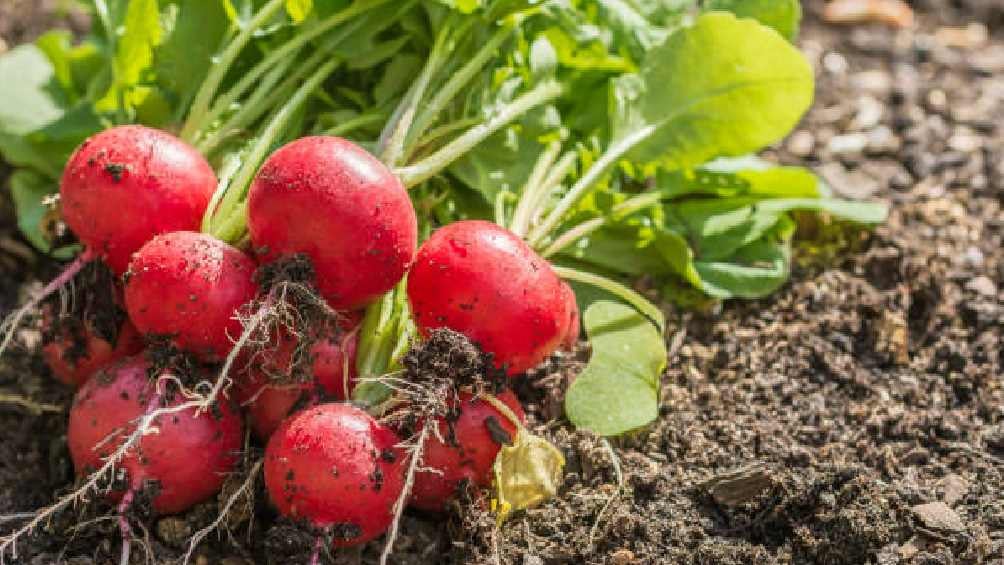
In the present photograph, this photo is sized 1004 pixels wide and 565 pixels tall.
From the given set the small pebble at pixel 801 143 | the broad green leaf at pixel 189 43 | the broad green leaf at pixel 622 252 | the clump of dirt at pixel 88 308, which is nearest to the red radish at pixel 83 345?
the clump of dirt at pixel 88 308

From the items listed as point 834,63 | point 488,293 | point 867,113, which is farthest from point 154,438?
point 834,63

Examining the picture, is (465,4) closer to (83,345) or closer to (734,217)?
(734,217)

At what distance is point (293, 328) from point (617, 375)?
0.83 metres

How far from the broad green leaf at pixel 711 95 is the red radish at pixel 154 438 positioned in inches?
52.6

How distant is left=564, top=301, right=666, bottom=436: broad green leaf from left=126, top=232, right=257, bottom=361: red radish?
83cm

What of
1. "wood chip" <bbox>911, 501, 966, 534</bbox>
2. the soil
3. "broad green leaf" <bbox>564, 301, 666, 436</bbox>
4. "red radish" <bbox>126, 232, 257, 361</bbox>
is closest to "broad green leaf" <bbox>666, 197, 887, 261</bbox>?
the soil

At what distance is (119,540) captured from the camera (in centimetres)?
278

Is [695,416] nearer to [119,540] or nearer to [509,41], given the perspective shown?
[509,41]

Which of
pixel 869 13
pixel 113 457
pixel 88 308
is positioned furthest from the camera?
pixel 869 13

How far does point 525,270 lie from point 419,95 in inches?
23.3

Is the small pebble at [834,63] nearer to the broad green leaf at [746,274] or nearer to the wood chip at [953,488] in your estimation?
the broad green leaf at [746,274]

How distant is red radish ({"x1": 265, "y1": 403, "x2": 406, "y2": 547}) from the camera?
2617 millimetres

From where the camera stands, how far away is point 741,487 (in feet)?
9.30

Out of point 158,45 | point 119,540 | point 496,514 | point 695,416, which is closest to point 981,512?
point 695,416
